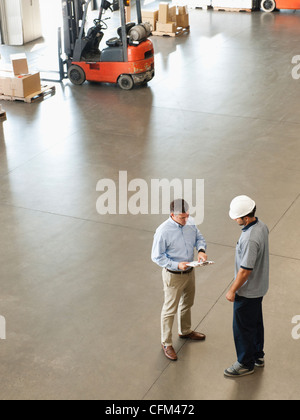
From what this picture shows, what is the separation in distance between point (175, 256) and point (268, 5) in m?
18.6

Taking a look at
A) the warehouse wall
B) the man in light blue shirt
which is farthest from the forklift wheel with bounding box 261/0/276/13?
the man in light blue shirt

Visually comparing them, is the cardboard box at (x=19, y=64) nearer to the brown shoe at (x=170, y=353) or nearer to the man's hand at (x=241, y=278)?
the brown shoe at (x=170, y=353)

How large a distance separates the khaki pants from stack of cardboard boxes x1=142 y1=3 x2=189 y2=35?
48.9ft

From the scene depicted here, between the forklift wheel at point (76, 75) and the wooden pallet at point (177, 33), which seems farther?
the wooden pallet at point (177, 33)

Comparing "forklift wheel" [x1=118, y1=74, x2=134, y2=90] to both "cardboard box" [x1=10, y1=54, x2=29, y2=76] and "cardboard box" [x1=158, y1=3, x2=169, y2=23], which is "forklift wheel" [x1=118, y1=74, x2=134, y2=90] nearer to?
"cardboard box" [x1=10, y1=54, x2=29, y2=76]

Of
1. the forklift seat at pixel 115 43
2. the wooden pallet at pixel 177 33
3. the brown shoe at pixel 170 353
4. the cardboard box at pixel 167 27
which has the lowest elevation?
the brown shoe at pixel 170 353

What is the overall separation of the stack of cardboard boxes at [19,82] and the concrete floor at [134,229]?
37 cm

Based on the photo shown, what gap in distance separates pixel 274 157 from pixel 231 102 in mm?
3158

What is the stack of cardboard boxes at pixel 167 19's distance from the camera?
19.8 m

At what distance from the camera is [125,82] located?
14867 millimetres

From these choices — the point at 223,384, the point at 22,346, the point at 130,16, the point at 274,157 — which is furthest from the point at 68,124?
the point at 130,16

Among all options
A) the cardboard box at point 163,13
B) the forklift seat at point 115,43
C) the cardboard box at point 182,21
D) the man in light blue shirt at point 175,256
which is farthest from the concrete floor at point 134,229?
the cardboard box at point 182,21

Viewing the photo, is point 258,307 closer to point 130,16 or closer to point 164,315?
point 164,315

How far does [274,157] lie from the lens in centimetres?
1109
